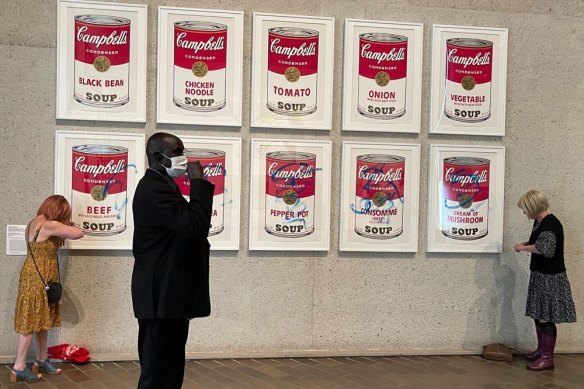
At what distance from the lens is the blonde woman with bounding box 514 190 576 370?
18.4ft

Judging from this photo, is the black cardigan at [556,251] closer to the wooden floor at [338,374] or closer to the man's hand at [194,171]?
the wooden floor at [338,374]

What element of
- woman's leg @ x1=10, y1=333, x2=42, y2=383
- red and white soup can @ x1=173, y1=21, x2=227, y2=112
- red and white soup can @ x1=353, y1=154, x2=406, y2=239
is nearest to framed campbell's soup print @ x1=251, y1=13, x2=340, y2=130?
red and white soup can @ x1=173, y1=21, x2=227, y2=112

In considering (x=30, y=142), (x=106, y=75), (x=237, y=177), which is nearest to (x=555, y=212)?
(x=237, y=177)

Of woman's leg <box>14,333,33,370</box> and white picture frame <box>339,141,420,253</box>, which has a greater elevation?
white picture frame <box>339,141,420,253</box>

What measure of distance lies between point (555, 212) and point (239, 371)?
333cm

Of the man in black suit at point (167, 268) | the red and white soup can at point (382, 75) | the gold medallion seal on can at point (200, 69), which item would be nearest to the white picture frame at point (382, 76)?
the red and white soup can at point (382, 75)

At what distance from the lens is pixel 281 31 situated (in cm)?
588

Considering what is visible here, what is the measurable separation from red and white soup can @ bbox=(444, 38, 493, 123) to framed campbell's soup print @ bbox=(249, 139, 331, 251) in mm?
1281

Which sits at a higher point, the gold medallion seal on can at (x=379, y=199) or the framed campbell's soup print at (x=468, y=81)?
the framed campbell's soup print at (x=468, y=81)

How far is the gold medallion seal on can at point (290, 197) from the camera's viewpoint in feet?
19.4

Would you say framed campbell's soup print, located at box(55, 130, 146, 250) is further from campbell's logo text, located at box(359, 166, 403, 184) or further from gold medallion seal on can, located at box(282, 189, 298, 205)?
campbell's logo text, located at box(359, 166, 403, 184)

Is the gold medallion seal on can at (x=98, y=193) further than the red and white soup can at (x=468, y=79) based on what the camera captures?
No

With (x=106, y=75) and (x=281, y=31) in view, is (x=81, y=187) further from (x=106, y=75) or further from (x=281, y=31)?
(x=281, y=31)

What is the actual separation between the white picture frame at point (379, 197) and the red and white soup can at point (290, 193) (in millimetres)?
307
